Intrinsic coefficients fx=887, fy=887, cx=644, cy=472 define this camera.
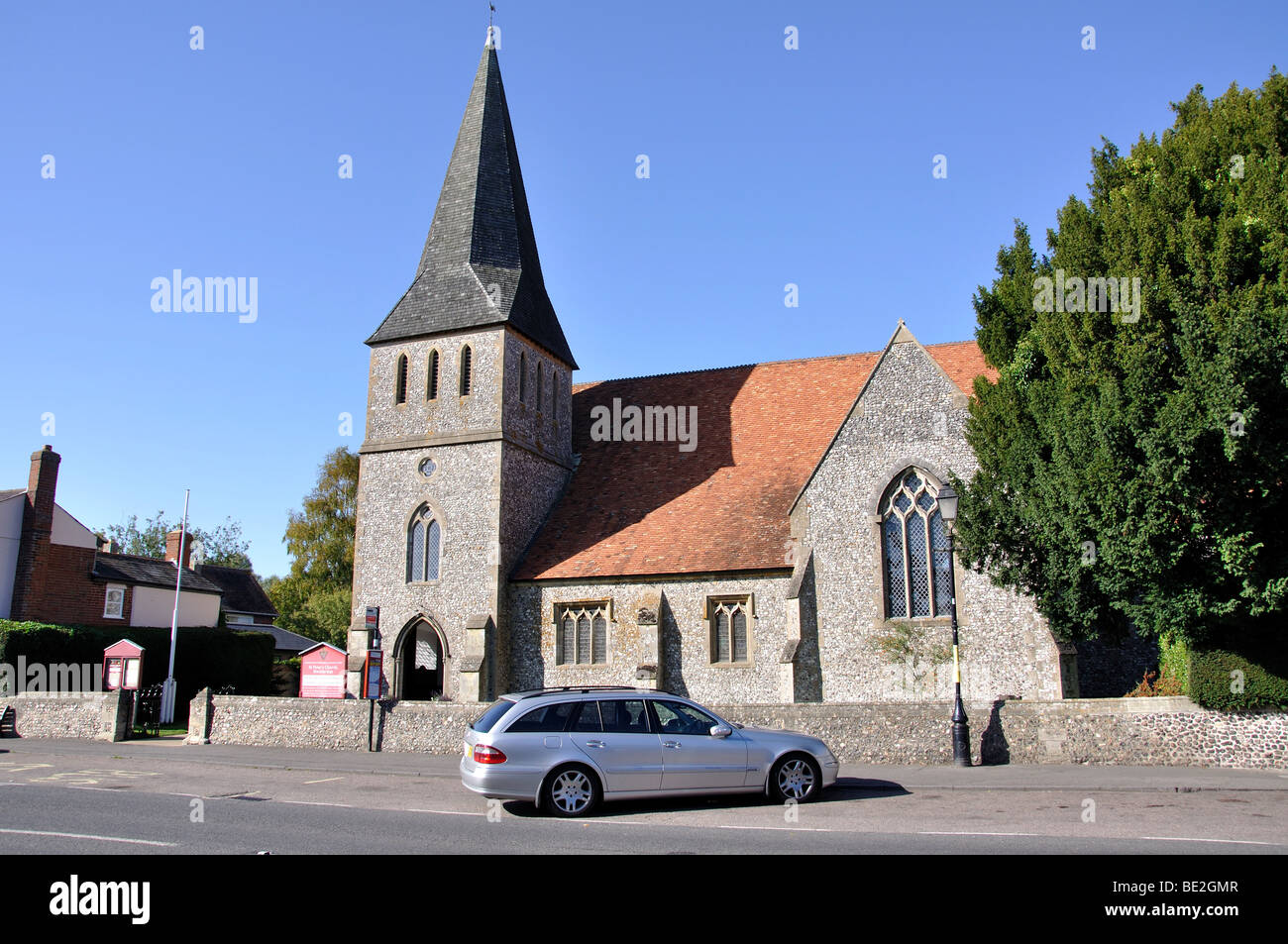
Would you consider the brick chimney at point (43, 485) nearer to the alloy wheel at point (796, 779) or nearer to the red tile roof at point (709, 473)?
the red tile roof at point (709, 473)

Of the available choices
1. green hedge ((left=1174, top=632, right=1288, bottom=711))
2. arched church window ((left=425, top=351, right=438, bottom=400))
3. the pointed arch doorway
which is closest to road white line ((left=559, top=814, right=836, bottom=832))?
green hedge ((left=1174, top=632, right=1288, bottom=711))

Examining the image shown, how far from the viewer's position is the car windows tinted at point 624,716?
11289 millimetres

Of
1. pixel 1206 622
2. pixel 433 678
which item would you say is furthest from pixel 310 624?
pixel 1206 622

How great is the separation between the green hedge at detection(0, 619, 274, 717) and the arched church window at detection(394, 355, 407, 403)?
1197 centimetres

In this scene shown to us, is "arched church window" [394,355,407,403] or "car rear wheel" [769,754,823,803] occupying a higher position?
"arched church window" [394,355,407,403]

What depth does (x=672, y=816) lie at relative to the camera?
10938mm

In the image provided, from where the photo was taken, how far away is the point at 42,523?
33.9 metres

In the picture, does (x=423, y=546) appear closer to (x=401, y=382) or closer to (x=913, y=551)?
(x=401, y=382)

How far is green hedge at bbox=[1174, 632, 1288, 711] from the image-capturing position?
1460 cm

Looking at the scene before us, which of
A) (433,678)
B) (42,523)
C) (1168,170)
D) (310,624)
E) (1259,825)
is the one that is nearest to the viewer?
(1259,825)

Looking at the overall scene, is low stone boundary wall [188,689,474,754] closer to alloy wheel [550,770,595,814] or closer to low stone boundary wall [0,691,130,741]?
low stone boundary wall [0,691,130,741]

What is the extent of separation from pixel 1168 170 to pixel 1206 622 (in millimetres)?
7940

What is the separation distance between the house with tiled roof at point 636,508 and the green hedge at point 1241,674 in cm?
384
